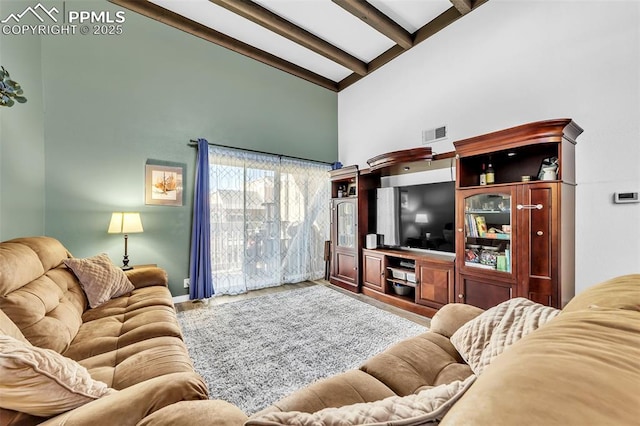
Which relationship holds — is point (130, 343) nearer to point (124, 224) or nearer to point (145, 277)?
point (145, 277)

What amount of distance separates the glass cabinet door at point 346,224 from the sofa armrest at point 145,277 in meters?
2.56

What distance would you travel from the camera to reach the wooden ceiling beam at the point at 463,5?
284 cm

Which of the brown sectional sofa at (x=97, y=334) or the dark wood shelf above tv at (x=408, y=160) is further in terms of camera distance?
the dark wood shelf above tv at (x=408, y=160)

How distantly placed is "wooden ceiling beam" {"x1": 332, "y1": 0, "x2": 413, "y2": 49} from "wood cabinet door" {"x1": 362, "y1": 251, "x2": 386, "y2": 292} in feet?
9.92

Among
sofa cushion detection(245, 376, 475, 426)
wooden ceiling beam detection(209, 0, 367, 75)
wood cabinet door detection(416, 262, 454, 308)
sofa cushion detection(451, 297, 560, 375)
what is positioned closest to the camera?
sofa cushion detection(245, 376, 475, 426)

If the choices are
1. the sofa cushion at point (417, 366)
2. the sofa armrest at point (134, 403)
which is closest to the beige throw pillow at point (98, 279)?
the sofa armrest at point (134, 403)

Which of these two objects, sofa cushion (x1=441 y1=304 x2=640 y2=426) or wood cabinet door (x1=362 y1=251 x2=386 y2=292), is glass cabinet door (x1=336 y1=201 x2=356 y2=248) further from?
sofa cushion (x1=441 y1=304 x2=640 y2=426)

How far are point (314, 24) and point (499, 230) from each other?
11.4 feet

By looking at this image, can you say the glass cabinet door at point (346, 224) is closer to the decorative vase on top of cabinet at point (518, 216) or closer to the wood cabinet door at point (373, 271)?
the wood cabinet door at point (373, 271)

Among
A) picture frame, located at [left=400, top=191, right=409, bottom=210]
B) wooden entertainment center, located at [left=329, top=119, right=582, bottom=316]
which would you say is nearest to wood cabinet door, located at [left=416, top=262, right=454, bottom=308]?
wooden entertainment center, located at [left=329, top=119, right=582, bottom=316]

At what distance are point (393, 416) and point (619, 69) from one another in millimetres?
3285

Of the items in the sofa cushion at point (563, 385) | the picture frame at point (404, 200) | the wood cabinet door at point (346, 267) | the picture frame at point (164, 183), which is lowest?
the wood cabinet door at point (346, 267)

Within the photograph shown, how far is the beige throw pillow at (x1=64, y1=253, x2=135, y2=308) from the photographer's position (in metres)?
2.06

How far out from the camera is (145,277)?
252 centimetres
